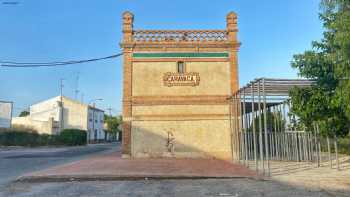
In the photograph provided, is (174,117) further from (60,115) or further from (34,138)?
(60,115)

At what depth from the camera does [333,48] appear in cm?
958

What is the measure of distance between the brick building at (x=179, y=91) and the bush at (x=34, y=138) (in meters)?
30.0

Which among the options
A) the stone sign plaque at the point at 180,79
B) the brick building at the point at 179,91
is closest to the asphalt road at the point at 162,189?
the brick building at the point at 179,91

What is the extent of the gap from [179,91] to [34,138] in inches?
1279

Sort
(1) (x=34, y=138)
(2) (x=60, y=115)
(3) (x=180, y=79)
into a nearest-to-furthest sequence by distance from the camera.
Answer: (3) (x=180, y=79) → (1) (x=34, y=138) → (2) (x=60, y=115)

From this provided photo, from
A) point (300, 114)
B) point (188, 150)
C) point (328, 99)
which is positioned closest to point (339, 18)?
point (328, 99)

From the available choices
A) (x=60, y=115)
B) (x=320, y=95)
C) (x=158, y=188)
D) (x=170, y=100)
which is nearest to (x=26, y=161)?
(x=170, y=100)

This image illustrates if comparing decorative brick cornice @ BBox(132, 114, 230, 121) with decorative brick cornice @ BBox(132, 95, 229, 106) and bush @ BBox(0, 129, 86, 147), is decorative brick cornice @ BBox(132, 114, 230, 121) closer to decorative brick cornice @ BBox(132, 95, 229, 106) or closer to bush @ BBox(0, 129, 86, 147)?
decorative brick cornice @ BBox(132, 95, 229, 106)

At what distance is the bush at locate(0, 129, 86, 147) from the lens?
45.1 m

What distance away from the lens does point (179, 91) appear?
65.8 feet

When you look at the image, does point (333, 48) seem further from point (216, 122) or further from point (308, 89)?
point (216, 122)

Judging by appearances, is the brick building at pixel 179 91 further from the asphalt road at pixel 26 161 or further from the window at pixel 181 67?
the asphalt road at pixel 26 161

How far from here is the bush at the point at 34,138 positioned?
4512 cm

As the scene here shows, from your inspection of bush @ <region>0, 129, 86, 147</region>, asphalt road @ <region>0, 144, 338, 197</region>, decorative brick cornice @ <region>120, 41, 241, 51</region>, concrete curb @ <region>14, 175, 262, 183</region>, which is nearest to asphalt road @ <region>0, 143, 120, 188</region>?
concrete curb @ <region>14, 175, 262, 183</region>
